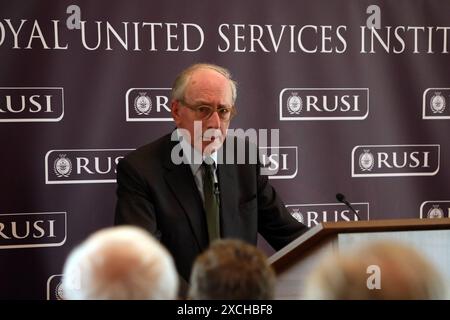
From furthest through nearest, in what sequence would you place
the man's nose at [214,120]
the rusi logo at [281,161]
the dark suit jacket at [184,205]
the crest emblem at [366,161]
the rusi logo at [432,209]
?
the rusi logo at [432,209] < the crest emblem at [366,161] < the rusi logo at [281,161] < the man's nose at [214,120] < the dark suit jacket at [184,205]

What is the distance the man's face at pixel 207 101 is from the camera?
2.89 m

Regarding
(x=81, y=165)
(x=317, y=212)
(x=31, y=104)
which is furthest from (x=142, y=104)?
(x=317, y=212)

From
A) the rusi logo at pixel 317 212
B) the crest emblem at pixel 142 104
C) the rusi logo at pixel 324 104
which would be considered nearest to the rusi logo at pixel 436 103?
the rusi logo at pixel 324 104

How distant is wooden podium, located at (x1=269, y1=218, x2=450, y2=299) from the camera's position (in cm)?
197

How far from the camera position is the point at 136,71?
3695mm

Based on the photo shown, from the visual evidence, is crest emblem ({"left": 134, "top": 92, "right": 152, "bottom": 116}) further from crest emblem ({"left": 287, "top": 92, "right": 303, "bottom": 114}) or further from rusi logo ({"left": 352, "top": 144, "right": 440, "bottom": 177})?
rusi logo ({"left": 352, "top": 144, "right": 440, "bottom": 177})

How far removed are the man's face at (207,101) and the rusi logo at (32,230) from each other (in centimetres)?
117

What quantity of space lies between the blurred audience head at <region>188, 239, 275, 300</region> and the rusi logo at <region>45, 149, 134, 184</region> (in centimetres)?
264

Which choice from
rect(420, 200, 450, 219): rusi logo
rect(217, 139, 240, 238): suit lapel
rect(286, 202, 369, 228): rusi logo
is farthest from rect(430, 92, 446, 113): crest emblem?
rect(217, 139, 240, 238): suit lapel

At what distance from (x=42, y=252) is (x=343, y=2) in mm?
2389

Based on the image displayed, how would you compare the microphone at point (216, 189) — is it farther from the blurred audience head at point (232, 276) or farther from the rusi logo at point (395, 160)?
the blurred audience head at point (232, 276)

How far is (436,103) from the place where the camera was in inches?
161

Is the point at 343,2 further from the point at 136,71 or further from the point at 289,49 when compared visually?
the point at 136,71
